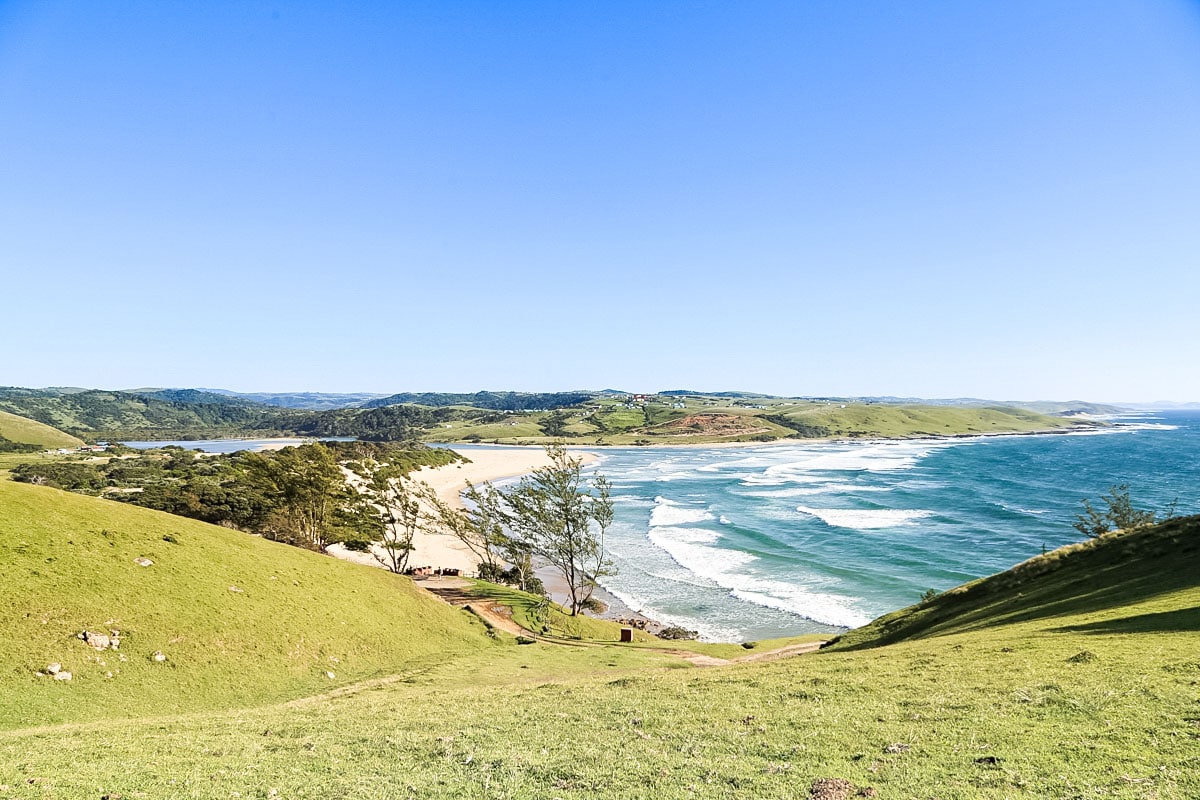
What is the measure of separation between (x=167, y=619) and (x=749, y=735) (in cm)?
2441

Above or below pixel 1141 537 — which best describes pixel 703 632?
below

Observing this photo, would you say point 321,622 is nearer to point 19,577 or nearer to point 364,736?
point 19,577

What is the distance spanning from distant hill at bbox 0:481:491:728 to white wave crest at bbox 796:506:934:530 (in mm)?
71983

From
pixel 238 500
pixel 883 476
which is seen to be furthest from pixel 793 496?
pixel 238 500

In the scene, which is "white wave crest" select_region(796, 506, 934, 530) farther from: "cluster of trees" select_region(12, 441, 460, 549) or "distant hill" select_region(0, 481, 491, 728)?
"distant hill" select_region(0, 481, 491, 728)

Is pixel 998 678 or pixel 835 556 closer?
pixel 998 678

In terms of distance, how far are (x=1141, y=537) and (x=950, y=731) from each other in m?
28.4

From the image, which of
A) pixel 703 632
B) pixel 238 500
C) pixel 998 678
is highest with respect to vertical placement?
pixel 998 678

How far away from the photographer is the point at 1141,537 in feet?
103

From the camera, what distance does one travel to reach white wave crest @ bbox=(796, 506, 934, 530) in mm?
88637

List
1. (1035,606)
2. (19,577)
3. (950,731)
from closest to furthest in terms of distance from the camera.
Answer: (950,731), (19,577), (1035,606)

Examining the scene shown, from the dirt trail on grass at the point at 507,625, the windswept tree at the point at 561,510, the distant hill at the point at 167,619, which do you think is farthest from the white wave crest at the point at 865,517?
the distant hill at the point at 167,619

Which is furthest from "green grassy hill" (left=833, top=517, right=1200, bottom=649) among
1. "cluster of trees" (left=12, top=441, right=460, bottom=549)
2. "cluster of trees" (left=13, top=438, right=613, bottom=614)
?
"cluster of trees" (left=12, top=441, right=460, bottom=549)

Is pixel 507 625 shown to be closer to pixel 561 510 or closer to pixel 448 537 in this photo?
pixel 561 510
